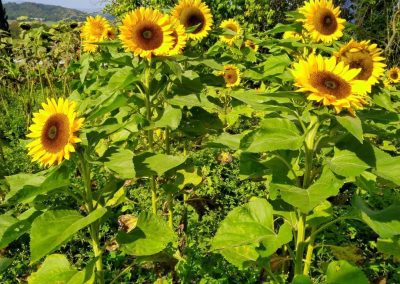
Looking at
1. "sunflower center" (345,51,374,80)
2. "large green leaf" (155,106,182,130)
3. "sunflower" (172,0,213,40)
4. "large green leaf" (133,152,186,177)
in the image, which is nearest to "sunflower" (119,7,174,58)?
"large green leaf" (155,106,182,130)

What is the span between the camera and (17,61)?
19.3 ft

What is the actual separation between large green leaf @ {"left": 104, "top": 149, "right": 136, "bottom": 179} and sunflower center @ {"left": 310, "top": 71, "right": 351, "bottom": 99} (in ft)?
2.50

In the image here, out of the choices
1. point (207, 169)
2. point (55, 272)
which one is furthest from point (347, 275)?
point (207, 169)

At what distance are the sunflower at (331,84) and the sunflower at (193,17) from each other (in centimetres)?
128

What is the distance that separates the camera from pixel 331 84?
151 cm

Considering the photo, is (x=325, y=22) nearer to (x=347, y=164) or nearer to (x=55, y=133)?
(x=347, y=164)

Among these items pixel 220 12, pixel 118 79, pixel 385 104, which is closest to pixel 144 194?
pixel 118 79

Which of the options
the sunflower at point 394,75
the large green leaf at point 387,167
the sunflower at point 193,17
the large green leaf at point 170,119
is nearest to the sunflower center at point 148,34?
the large green leaf at point 170,119

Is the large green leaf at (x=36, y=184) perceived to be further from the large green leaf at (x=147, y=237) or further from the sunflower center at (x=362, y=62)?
A: the sunflower center at (x=362, y=62)

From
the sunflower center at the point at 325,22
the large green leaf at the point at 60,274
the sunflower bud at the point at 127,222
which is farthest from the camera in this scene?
the sunflower center at the point at 325,22

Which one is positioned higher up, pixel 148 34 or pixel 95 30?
pixel 95 30

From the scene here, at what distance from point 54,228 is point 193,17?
179cm

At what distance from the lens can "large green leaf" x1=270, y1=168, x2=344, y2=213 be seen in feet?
4.67

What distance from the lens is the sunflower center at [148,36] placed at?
2.16 meters
